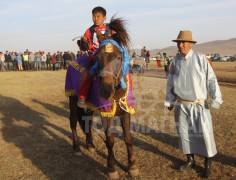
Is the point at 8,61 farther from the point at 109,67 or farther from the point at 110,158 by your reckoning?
the point at 109,67

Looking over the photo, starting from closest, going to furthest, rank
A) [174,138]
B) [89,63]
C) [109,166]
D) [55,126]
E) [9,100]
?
[109,166] < [89,63] < [174,138] < [55,126] < [9,100]

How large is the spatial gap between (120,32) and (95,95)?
1200 millimetres

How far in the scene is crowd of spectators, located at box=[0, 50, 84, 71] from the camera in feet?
91.9

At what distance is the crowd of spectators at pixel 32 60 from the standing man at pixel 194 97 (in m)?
23.8

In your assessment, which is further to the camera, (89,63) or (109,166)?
(89,63)

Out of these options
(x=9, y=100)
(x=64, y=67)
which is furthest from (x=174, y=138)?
(x=64, y=67)

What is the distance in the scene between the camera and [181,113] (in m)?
4.73

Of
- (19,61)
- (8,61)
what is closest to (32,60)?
(19,61)

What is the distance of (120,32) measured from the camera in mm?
4773

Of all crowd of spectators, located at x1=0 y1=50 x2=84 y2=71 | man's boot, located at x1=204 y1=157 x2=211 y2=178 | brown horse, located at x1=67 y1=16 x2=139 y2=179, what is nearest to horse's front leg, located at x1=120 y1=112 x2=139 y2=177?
brown horse, located at x1=67 y1=16 x2=139 y2=179

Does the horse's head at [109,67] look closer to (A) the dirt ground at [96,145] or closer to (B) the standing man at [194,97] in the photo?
(B) the standing man at [194,97]

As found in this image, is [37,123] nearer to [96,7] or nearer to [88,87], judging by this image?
[88,87]

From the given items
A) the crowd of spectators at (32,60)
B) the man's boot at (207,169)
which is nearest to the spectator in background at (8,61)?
A: the crowd of spectators at (32,60)

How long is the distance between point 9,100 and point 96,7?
29.0 feet
